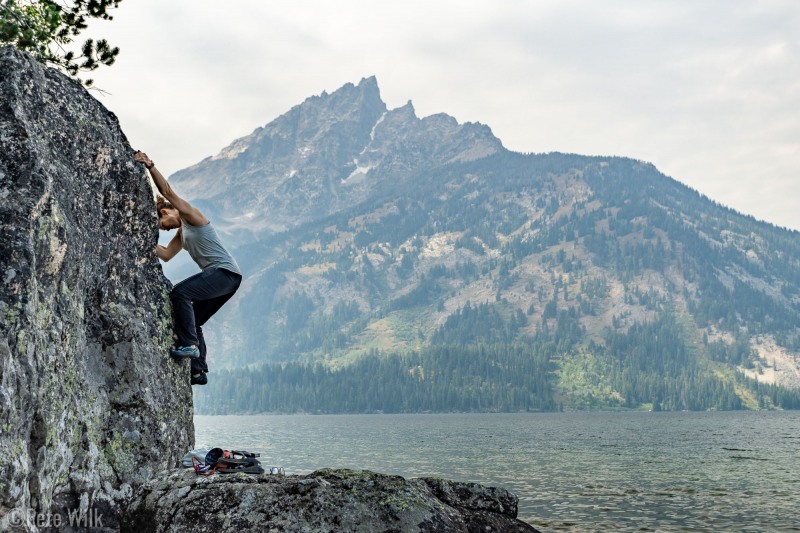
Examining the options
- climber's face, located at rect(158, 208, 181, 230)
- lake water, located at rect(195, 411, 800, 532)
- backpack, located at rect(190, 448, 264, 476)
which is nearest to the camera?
backpack, located at rect(190, 448, 264, 476)

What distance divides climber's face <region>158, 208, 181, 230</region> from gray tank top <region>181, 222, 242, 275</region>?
0.26m

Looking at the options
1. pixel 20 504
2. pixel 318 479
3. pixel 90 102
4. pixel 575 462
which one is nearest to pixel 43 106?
pixel 90 102

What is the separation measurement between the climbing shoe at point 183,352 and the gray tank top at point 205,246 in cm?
177

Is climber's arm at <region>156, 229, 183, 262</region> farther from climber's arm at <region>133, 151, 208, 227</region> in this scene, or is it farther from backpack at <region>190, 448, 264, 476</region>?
backpack at <region>190, 448, 264, 476</region>

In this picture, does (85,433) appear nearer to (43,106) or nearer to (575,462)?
(43,106)

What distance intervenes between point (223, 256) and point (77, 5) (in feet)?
33.6

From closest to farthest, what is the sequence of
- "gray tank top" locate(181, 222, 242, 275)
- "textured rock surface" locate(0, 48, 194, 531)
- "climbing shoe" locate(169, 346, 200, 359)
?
"textured rock surface" locate(0, 48, 194, 531) → "climbing shoe" locate(169, 346, 200, 359) → "gray tank top" locate(181, 222, 242, 275)

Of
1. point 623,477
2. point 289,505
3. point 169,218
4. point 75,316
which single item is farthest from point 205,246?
point 623,477

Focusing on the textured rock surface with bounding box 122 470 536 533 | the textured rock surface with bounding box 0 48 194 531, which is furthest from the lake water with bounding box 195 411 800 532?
the textured rock surface with bounding box 122 470 536 533

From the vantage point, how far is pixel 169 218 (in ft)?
57.3

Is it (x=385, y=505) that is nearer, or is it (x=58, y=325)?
(x=385, y=505)

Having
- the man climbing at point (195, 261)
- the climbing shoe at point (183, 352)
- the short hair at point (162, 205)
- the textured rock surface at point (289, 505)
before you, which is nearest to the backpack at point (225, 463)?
the textured rock surface at point (289, 505)

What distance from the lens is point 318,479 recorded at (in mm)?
12594

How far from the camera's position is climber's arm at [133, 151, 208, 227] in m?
16.8
